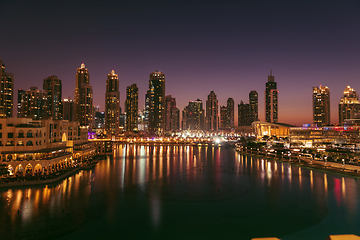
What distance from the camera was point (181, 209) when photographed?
2738cm

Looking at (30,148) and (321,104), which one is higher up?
(321,104)

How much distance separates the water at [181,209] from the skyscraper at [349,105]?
476ft

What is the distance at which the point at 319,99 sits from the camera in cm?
19400

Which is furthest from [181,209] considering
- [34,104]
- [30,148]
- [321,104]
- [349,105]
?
[321,104]

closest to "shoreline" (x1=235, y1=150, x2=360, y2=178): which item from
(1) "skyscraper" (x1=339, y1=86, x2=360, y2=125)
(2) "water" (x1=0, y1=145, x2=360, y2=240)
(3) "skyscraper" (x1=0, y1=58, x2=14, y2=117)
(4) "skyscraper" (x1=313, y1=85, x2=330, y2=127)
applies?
(2) "water" (x1=0, y1=145, x2=360, y2=240)

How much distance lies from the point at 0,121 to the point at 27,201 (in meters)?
19.9

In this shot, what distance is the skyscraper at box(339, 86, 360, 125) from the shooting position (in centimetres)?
15950

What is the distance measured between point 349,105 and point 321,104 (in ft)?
98.9

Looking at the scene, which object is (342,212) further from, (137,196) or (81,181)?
(81,181)

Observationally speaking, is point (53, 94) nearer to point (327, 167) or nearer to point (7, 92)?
point (7, 92)

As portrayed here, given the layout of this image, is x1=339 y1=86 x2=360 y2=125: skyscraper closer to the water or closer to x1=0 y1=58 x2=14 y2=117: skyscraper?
the water

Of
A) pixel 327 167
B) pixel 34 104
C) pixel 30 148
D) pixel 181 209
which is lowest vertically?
pixel 181 209

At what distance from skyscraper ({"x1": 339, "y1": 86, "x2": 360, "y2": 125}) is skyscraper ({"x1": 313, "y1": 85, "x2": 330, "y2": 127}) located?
2174cm

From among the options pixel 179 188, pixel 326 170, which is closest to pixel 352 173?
pixel 326 170
